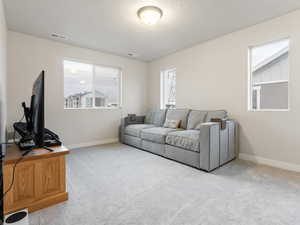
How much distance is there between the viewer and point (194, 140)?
99.5 inches

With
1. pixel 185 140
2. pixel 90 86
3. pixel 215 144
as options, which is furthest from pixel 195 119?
pixel 90 86

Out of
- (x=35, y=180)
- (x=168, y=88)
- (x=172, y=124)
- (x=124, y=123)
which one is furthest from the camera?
(x=168, y=88)

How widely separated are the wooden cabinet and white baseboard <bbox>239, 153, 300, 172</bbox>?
303 centimetres

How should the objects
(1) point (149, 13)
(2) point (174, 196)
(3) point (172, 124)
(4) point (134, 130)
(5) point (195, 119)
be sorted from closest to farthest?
1. (2) point (174, 196)
2. (1) point (149, 13)
3. (5) point (195, 119)
4. (3) point (172, 124)
5. (4) point (134, 130)

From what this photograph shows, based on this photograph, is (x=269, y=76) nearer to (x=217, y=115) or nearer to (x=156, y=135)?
(x=217, y=115)

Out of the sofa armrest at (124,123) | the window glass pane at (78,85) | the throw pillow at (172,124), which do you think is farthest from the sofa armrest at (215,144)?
the window glass pane at (78,85)

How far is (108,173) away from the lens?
2.37 meters

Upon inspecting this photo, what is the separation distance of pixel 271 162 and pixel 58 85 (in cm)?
452

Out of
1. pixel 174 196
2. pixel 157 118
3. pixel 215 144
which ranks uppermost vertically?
pixel 157 118

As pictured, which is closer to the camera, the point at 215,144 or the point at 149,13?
the point at 149,13

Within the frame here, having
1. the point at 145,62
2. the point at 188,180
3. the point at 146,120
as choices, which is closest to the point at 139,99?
the point at 146,120

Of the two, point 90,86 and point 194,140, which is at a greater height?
point 90,86

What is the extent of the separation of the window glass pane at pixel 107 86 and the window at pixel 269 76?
336cm

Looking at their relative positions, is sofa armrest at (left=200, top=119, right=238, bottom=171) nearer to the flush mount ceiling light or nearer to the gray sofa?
the gray sofa
